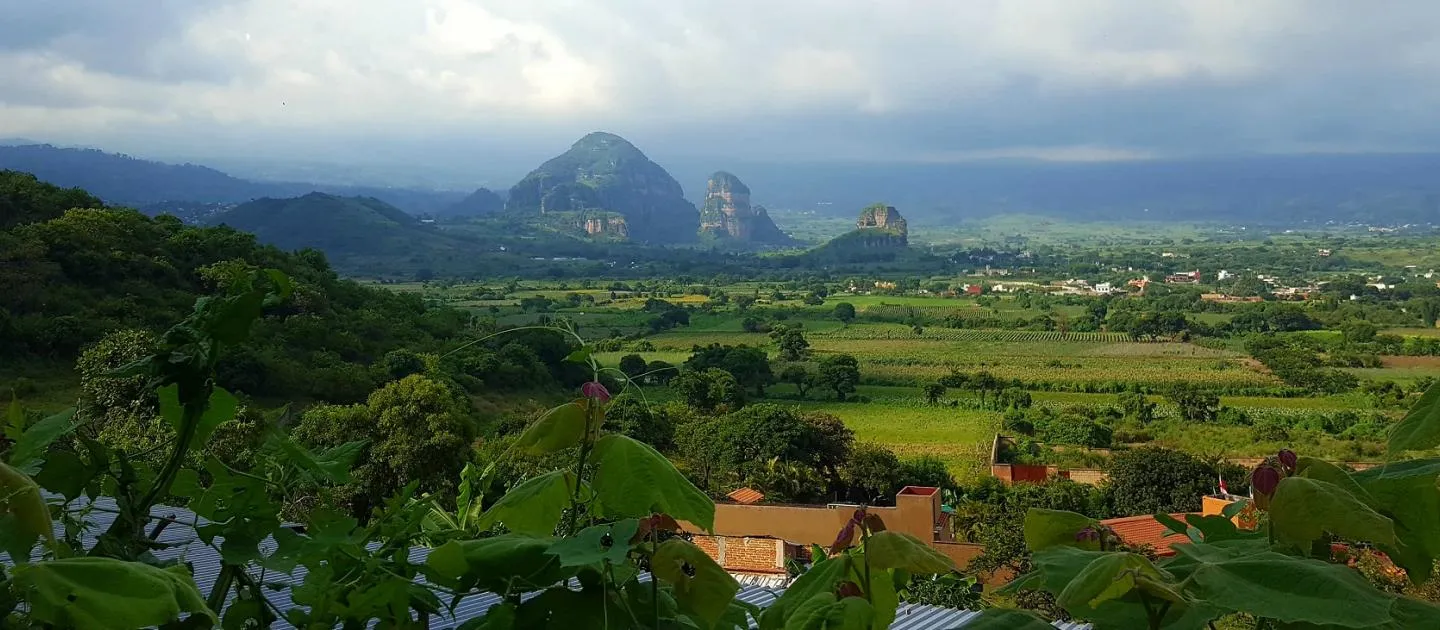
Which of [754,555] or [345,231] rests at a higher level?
[345,231]

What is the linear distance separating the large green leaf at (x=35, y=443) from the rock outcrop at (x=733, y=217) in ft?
413

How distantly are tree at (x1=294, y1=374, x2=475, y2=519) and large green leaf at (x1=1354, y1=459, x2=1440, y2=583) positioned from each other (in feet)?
34.5

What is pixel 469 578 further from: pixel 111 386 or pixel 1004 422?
pixel 1004 422

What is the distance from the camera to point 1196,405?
23734 mm

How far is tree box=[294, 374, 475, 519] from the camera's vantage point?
35.2 ft

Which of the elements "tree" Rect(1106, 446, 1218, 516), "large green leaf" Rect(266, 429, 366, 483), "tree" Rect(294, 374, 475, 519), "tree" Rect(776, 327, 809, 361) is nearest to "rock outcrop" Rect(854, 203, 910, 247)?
"tree" Rect(776, 327, 809, 361)

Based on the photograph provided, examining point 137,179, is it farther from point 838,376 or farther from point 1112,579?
point 1112,579

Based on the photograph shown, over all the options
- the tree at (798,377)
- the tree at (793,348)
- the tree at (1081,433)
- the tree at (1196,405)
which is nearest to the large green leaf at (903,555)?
the tree at (1081,433)

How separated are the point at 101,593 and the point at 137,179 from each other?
141219 mm

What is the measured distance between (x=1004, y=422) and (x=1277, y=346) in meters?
16.3

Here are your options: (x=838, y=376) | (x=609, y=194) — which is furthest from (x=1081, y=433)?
(x=609, y=194)

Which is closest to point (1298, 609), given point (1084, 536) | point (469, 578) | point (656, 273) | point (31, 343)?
point (1084, 536)

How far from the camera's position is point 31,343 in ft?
46.9

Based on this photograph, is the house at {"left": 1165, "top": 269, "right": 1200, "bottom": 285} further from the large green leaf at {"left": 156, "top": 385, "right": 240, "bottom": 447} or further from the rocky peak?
the large green leaf at {"left": 156, "top": 385, "right": 240, "bottom": 447}
